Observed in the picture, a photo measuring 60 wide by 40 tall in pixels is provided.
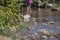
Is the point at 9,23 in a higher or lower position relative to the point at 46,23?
higher

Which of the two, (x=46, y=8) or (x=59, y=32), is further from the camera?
(x=46, y=8)

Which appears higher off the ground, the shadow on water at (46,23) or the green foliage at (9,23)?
the green foliage at (9,23)

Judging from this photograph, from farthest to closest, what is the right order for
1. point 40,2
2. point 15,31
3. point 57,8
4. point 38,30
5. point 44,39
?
point 40,2 < point 57,8 < point 38,30 < point 44,39 < point 15,31

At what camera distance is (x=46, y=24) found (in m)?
10.5

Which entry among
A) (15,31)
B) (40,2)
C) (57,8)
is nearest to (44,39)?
(15,31)

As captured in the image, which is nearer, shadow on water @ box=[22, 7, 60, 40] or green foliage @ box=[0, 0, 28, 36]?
green foliage @ box=[0, 0, 28, 36]

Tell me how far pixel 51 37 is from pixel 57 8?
683 centimetres

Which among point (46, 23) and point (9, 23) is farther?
point (46, 23)

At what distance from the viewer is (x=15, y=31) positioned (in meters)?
7.10

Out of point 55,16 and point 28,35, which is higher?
point 28,35

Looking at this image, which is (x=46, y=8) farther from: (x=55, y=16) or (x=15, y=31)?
(x=15, y=31)

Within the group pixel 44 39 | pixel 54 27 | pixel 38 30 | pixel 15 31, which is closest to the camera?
pixel 15 31

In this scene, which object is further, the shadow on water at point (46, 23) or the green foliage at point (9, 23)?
the shadow on water at point (46, 23)

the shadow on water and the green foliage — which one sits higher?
the green foliage
